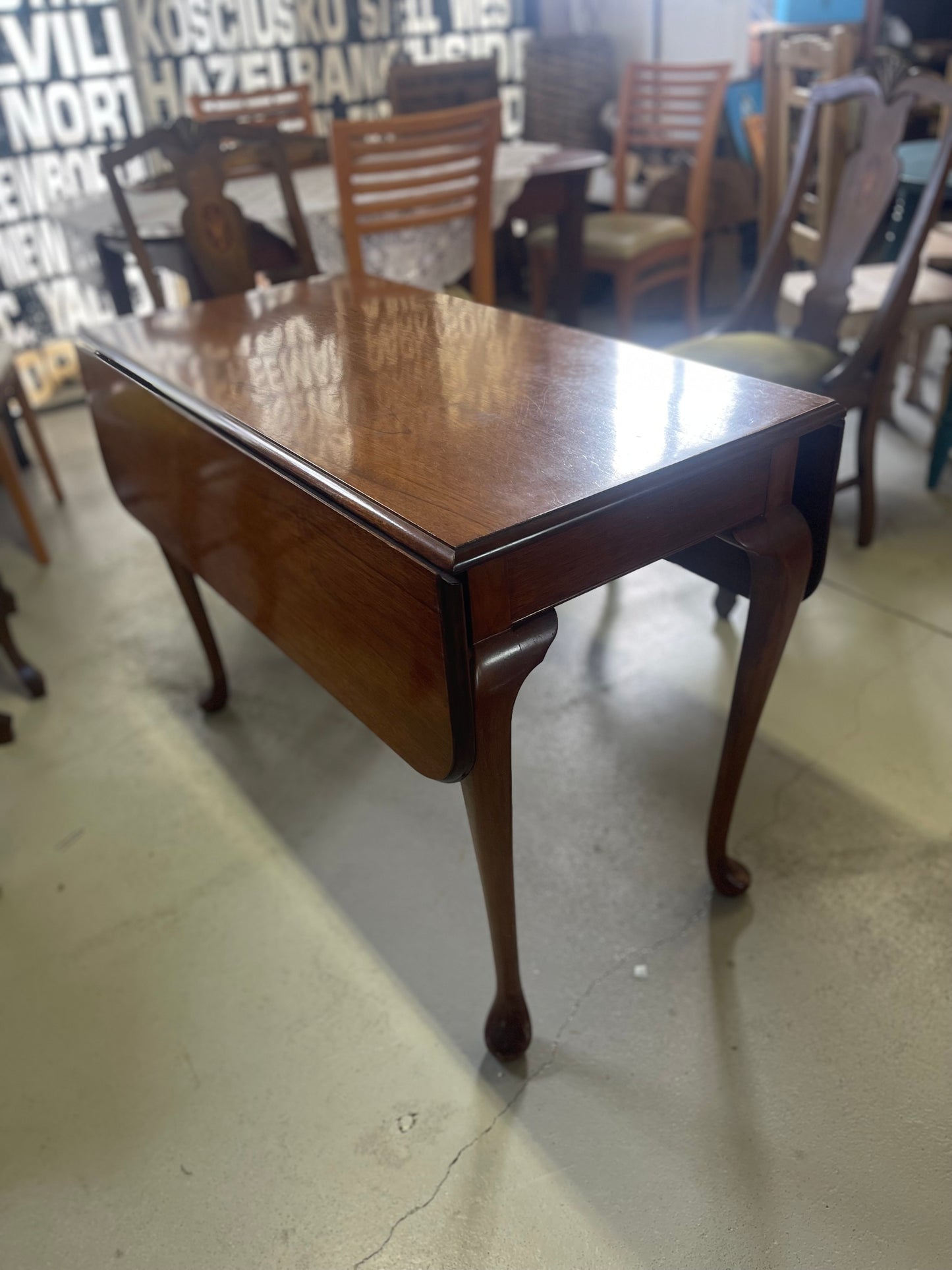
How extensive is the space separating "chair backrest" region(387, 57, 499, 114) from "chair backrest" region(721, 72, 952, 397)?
195 cm

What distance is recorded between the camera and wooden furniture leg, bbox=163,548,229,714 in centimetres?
173

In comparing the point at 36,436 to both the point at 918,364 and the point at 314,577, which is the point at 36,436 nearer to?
the point at 314,577

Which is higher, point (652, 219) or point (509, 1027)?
point (652, 219)

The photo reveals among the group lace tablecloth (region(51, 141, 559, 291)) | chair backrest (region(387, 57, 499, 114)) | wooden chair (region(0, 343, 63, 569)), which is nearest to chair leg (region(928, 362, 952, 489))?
lace tablecloth (region(51, 141, 559, 291))

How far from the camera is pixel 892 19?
412 centimetres

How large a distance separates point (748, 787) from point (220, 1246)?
1022mm

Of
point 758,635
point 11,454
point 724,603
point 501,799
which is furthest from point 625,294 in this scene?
point 501,799

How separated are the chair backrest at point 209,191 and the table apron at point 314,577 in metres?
0.55

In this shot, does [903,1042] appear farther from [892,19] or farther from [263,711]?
[892,19]

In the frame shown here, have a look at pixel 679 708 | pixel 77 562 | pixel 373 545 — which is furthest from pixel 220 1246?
pixel 77 562

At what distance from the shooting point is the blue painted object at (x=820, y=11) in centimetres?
399

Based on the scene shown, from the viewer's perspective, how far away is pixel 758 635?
1.16 m

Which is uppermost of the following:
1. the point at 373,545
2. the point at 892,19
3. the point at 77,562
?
the point at 892,19

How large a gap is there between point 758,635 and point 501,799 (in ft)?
1.31
